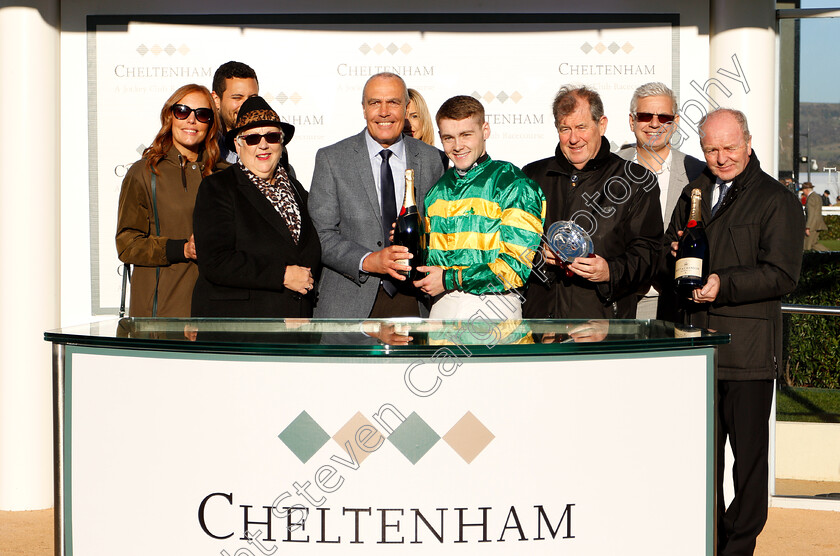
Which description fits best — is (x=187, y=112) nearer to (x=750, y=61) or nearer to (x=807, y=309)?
(x=750, y=61)

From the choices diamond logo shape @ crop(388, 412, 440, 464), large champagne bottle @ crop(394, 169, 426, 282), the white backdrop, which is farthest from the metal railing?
diamond logo shape @ crop(388, 412, 440, 464)

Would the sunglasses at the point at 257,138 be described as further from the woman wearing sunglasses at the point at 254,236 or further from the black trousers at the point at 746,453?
the black trousers at the point at 746,453

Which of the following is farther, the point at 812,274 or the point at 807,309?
the point at 812,274

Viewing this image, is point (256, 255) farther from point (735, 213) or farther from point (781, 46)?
point (781, 46)

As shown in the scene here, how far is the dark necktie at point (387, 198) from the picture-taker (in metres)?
4.69

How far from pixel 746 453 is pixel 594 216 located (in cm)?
133

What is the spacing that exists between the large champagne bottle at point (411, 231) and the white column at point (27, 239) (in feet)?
8.69

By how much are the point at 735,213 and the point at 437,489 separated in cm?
228

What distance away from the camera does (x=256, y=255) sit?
4.35 meters

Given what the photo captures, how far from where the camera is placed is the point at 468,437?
9.84 ft

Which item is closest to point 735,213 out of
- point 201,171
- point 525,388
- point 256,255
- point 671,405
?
point 671,405

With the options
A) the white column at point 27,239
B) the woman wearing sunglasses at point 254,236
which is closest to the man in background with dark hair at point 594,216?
the woman wearing sunglasses at point 254,236

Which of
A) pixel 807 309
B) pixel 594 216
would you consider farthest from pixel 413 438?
pixel 807 309

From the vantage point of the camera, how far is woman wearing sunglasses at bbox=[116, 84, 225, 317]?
16.1 ft
